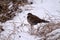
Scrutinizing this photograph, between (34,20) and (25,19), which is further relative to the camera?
(25,19)

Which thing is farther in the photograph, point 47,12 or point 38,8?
point 38,8

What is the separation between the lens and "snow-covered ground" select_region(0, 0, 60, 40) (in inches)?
122

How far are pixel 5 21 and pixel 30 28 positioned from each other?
0.59m

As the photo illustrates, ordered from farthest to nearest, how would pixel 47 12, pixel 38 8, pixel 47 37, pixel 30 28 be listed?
pixel 38 8, pixel 47 12, pixel 30 28, pixel 47 37

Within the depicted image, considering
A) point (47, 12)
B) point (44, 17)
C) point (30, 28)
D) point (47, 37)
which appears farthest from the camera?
point (47, 12)

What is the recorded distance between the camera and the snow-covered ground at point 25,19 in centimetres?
309

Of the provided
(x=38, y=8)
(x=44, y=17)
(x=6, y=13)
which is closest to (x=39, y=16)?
(x=44, y=17)

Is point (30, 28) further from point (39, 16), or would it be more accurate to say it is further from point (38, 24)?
point (39, 16)

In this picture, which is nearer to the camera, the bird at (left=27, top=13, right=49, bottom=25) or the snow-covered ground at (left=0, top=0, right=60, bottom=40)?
the snow-covered ground at (left=0, top=0, right=60, bottom=40)

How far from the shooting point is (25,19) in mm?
3592

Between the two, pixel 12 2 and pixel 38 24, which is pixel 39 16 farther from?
pixel 12 2

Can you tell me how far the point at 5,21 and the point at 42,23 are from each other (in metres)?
0.71

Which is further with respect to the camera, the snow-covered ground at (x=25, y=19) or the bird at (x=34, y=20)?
the bird at (x=34, y=20)

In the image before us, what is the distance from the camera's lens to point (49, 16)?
350 centimetres
